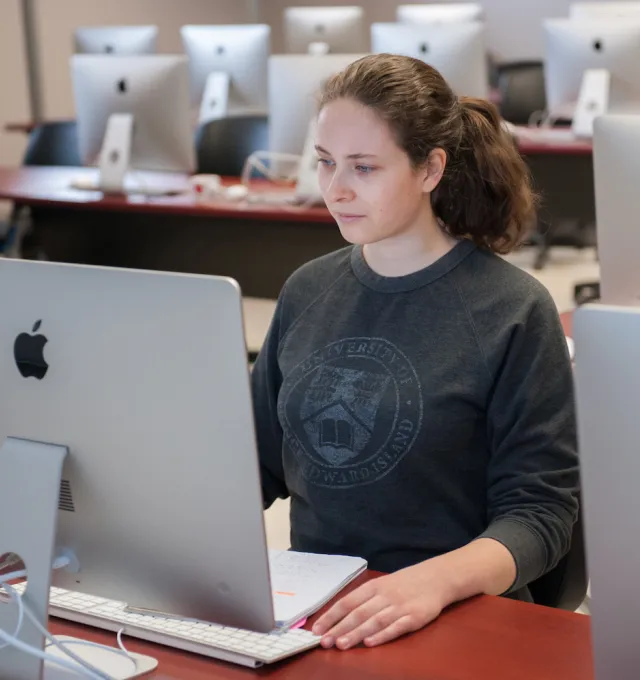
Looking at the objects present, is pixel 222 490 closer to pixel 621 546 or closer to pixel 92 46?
pixel 621 546

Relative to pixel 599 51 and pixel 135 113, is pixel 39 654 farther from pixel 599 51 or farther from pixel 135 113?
pixel 599 51

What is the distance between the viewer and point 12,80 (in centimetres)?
687

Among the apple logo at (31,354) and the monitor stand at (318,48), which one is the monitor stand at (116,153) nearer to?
the monitor stand at (318,48)

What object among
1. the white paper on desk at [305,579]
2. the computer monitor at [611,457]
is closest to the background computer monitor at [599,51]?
the white paper on desk at [305,579]

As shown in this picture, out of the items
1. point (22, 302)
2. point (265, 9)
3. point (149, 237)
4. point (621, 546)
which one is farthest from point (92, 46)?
point (621, 546)

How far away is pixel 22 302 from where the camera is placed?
1030 millimetres

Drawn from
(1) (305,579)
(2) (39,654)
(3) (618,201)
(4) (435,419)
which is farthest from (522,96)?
(2) (39,654)

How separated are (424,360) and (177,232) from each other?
8.87ft

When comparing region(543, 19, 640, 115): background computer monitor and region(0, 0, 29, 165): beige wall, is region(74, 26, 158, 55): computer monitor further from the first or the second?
region(543, 19, 640, 115): background computer monitor

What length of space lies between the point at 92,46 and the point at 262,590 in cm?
529

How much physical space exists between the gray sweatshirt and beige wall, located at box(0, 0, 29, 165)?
231 inches

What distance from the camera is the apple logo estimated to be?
1.03m

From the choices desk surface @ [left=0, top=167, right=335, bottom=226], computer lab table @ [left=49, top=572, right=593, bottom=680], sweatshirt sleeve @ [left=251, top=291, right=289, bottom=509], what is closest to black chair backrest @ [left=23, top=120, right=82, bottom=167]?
desk surface @ [left=0, top=167, right=335, bottom=226]

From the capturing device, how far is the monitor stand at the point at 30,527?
1039 mm
